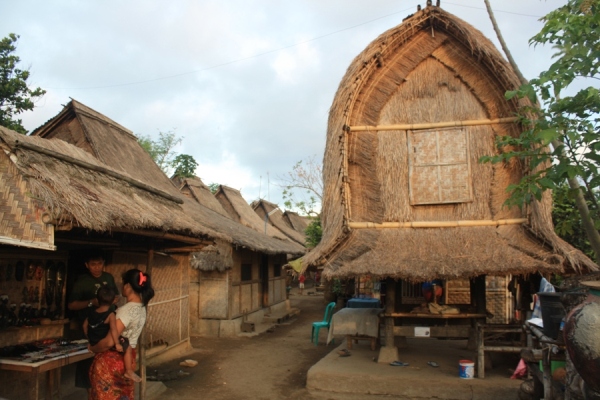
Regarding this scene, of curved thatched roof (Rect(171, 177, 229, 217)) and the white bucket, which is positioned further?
curved thatched roof (Rect(171, 177, 229, 217))

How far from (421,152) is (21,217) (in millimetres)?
6013

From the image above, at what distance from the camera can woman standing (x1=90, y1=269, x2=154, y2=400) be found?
15.3 feet

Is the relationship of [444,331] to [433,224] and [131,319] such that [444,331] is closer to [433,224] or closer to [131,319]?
[433,224]

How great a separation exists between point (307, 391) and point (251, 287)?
813 cm

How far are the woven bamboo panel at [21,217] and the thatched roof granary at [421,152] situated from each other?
3.99 metres

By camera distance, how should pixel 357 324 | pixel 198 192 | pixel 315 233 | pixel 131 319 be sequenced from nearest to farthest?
pixel 131 319
pixel 357 324
pixel 198 192
pixel 315 233

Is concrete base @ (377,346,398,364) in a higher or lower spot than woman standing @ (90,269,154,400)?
lower

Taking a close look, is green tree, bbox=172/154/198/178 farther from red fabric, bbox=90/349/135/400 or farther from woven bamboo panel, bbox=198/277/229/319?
red fabric, bbox=90/349/135/400

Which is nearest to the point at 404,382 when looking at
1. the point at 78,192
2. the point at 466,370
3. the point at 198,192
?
the point at 466,370

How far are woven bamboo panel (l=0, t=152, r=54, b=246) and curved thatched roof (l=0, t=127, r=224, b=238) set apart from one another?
0.03 meters

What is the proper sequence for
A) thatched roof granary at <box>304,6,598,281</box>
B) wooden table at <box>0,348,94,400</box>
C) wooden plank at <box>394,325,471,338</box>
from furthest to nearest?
wooden plank at <box>394,325,471,338</box>
thatched roof granary at <box>304,6,598,281</box>
wooden table at <box>0,348,94,400</box>

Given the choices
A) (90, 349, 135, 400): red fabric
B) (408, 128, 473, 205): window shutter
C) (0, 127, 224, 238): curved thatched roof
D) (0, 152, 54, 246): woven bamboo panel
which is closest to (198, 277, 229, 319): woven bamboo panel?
(0, 127, 224, 238): curved thatched roof

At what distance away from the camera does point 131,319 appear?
15.8 feet

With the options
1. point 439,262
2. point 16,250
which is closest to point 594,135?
point 439,262
